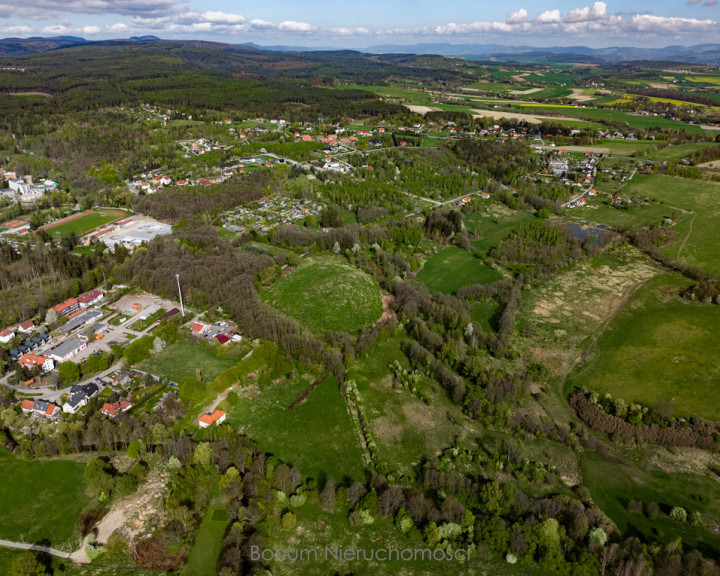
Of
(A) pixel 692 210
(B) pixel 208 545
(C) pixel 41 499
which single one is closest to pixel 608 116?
(A) pixel 692 210

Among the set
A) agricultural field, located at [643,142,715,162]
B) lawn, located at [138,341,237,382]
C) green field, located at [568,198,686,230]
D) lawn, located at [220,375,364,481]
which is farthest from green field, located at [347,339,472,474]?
agricultural field, located at [643,142,715,162]

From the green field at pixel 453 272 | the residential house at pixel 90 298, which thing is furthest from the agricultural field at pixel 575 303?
the residential house at pixel 90 298

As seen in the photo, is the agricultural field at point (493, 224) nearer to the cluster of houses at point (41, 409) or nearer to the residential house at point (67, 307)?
the residential house at point (67, 307)

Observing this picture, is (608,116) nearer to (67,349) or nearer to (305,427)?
(305,427)

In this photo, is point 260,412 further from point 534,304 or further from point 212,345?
point 534,304

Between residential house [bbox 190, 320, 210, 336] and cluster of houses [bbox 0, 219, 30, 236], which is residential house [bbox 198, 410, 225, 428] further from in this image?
cluster of houses [bbox 0, 219, 30, 236]
